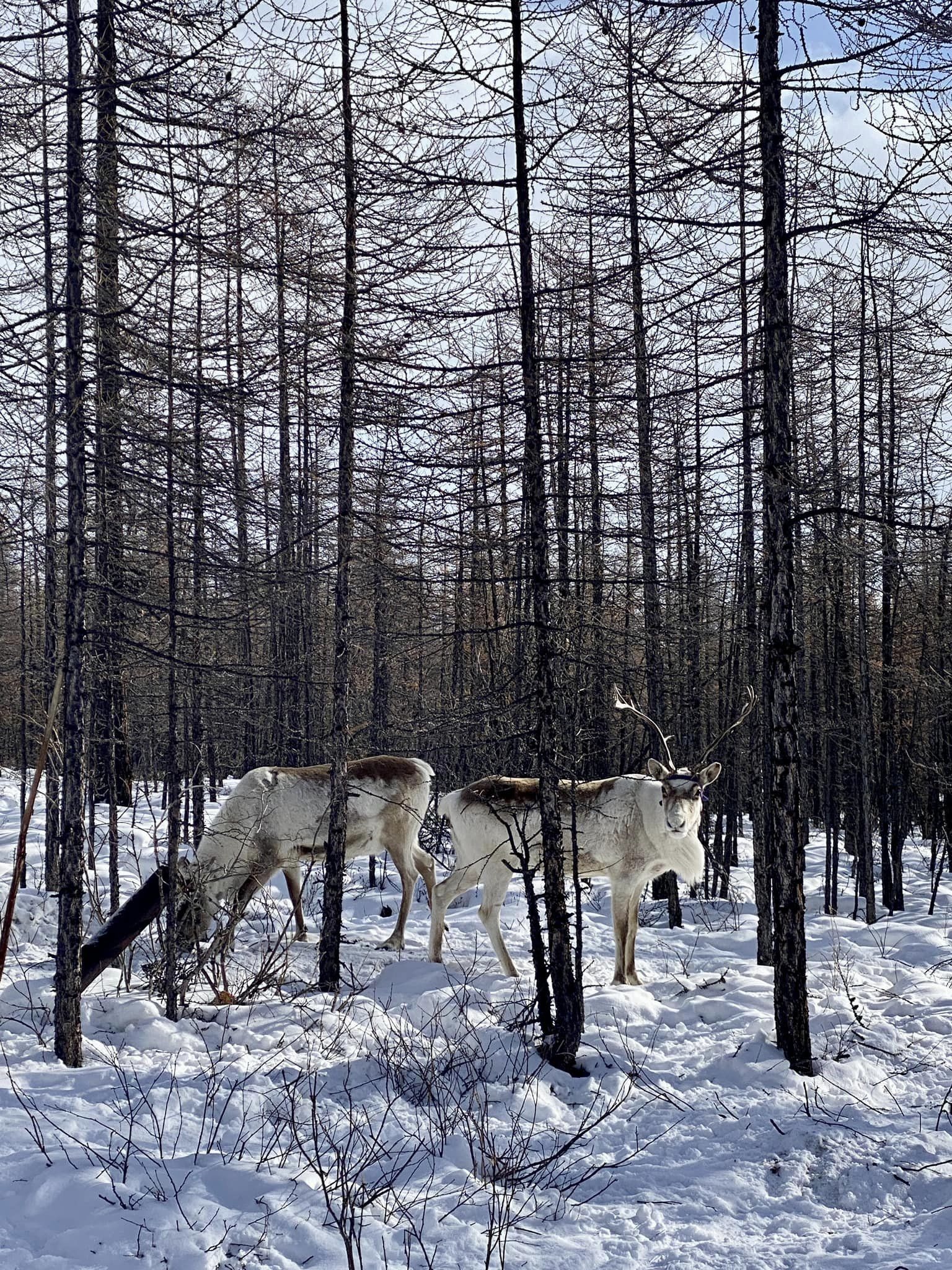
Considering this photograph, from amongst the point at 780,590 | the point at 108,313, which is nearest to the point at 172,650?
the point at 108,313

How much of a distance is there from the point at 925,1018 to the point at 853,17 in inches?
296

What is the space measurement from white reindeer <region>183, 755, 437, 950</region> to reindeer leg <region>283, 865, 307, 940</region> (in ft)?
0.04

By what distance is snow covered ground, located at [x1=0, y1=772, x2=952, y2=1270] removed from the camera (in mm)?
4488

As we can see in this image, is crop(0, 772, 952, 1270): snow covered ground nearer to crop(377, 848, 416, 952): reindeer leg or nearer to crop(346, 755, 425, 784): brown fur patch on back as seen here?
crop(377, 848, 416, 952): reindeer leg

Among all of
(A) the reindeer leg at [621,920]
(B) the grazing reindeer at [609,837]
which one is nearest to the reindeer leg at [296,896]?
(B) the grazing reindeer at [609,837]

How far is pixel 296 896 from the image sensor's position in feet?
38.5

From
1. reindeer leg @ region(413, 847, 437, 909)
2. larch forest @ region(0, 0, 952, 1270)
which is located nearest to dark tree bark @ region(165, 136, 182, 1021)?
larch forest @ region(0, 0, 952, 1270)

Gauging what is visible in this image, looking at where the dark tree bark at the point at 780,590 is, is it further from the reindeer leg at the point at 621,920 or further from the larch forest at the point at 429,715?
the reindeer leg at the point at 621,920

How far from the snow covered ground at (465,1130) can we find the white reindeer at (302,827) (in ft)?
5.28

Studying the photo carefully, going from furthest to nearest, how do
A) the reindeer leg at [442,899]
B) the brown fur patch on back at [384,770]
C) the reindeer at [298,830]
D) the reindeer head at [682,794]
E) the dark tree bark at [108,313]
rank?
the brown fur patch on back at [384,770], the reindeer at [298,830], the reindeer leg at [442,899], the reindeer head at [682,794], the dark tree bark at [108,313]

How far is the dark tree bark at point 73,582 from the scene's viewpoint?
6328 mm

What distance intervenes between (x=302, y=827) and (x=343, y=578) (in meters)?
3.55

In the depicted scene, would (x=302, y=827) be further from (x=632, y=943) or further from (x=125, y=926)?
(x=632, y=943)

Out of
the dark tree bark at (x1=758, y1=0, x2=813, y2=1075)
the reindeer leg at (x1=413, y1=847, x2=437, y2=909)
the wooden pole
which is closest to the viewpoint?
the wooden pole
